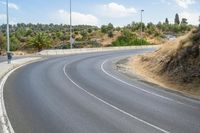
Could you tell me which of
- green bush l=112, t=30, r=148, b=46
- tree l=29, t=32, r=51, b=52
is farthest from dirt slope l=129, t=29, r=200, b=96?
green bush l=112, t=30, r=148, b=46

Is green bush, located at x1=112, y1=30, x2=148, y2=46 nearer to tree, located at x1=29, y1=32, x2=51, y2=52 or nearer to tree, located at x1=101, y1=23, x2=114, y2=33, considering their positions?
tree, located at x1=29, y1=32, x2=51, y2=52

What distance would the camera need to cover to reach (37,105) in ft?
62.1

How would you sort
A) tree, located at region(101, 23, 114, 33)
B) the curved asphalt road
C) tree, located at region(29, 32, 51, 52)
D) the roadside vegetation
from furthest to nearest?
tree, located at region(101, 23, 114, 33) < the roadside vegetation < tree, located at region(29, 32, 51, 52) < the curved asphalt road

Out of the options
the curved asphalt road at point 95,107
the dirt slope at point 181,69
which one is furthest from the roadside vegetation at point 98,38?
the curved asphalt road at point 95,107

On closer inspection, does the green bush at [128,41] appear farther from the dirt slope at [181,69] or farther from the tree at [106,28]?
the dirt slope at [181,69]

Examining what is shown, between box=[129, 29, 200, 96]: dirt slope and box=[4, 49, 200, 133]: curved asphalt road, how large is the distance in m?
2.70

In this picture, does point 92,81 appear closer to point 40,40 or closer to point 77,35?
point 40,40

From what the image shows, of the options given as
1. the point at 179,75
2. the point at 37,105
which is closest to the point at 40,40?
the point at 179,75

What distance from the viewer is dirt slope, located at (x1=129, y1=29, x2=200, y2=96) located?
94.2 ft

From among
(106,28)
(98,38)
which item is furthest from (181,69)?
(106,28)

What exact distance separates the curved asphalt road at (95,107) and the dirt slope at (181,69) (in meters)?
2.70

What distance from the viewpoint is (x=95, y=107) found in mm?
18781

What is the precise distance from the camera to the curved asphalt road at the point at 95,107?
48.4ft

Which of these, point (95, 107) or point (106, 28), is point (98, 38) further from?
point (95, 107)
